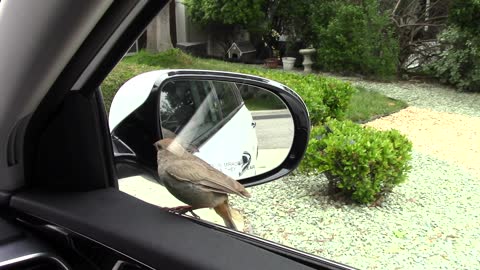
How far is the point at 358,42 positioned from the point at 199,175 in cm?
1029

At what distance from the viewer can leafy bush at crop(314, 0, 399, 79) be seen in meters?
10.7

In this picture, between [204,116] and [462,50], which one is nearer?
[204,116]

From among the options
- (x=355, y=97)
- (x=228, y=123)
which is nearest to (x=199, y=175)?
(x=228, y=123)

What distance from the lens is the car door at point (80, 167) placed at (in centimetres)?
113

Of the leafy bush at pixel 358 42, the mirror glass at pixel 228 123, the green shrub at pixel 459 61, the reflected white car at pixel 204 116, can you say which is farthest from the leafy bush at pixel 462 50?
the reflected white car at pixel 204 116

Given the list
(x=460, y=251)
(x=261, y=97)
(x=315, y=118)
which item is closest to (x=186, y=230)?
(x=261, y=97)

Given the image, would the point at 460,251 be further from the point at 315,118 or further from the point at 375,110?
the point at 375,110

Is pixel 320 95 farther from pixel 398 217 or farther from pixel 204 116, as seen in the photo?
pixel 204 116

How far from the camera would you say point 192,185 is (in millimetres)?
1259

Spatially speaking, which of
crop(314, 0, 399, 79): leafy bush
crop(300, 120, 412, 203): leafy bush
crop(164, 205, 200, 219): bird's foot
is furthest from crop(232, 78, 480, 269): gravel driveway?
crop(314, 0, 399, 79): leafy bush

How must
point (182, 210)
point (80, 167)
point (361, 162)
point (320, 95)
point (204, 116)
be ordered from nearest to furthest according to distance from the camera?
point (182, 210)
point (80, 167)
point (204, 116)
point (361, 162)
point (320, 95)

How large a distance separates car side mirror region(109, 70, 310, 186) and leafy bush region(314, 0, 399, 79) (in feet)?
28.0

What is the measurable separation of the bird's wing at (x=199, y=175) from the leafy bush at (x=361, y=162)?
9.65 feet

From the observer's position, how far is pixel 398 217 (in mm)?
3748
